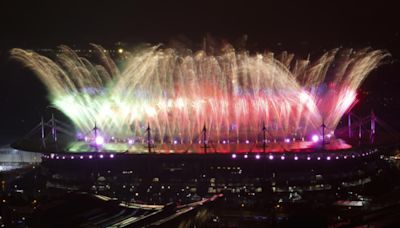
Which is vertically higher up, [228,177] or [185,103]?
[185,103]

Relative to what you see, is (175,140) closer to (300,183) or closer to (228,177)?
(228,177)

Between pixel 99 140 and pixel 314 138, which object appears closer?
pixel 314 138

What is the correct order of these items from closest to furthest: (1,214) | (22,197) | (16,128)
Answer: (1,214) → (22,197) → (16,128)

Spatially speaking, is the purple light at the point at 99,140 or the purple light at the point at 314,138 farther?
the purple light at the point at 99,140

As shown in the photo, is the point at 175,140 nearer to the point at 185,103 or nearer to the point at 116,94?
the point at 185,103

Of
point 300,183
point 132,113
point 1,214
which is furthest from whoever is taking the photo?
point 132,113

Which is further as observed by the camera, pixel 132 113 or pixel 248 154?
pixel 132 113

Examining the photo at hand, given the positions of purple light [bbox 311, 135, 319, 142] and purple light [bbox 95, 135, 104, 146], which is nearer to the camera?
purple light [bbox 311, 135, 319, 142]

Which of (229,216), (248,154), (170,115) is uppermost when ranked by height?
(170,115)

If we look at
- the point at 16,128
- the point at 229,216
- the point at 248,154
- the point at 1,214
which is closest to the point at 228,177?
the point at 248,154
